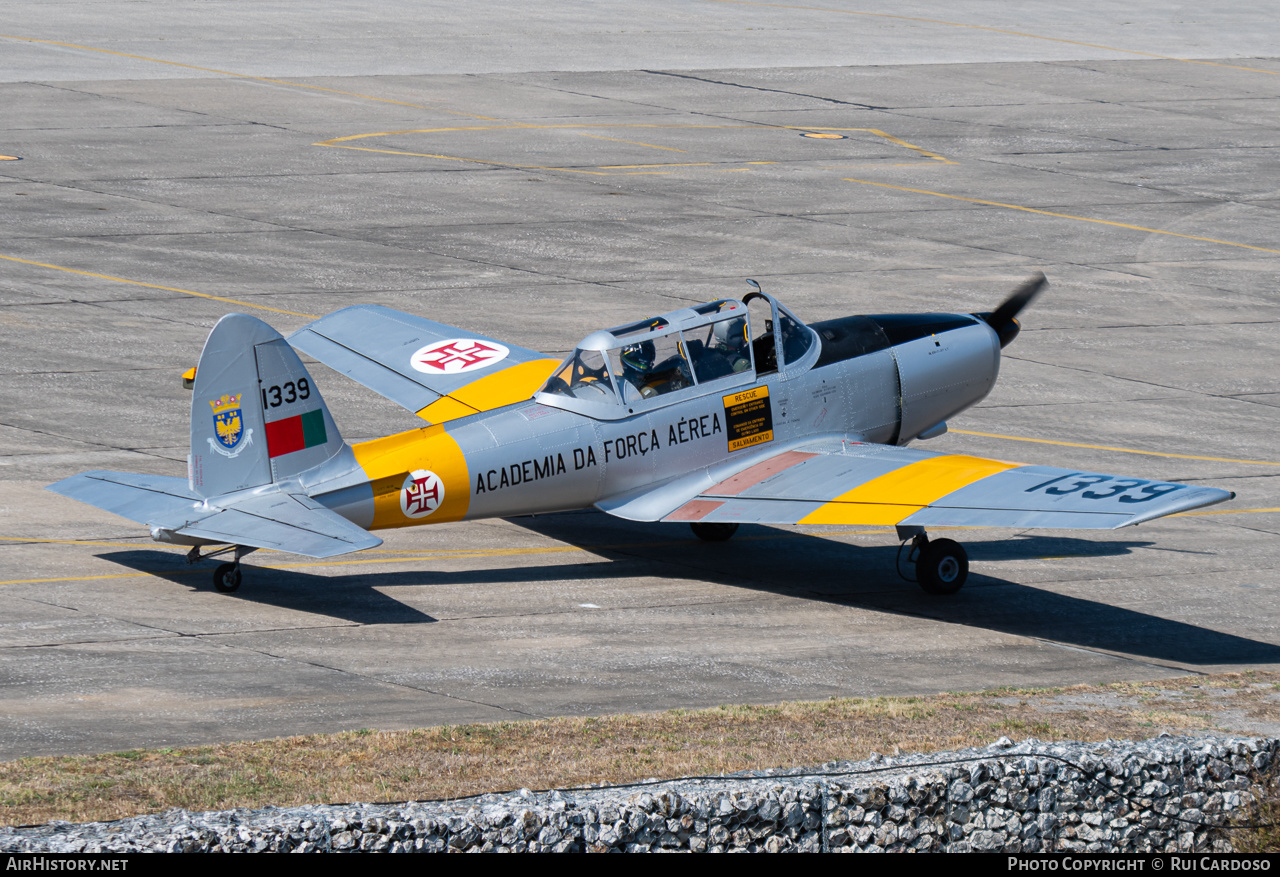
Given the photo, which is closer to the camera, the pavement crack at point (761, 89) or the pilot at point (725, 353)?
the pilot at point (725, 353)

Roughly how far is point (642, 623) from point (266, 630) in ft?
11.9

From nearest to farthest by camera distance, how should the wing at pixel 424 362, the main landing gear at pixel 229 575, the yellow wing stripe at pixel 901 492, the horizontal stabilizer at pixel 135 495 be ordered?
the horizontal stabilizer at pixel 135 495 < the main landing gear at pixel 229 575 < the yellow wing stripe at pixel 901 492 < the wing at pixel 424 362

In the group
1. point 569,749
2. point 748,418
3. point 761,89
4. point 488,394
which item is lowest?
point 569,749

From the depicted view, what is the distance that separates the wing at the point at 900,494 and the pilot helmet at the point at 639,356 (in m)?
1.33

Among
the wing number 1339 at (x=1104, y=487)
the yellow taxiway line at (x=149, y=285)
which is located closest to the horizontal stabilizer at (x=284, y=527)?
the wing number 1339 at (x=1104, y=487)

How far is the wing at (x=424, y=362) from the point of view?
2055 cm

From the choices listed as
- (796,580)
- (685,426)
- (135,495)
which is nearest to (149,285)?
(135,495)

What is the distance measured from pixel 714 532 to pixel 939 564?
294cm

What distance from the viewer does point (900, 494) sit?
56.4 ft

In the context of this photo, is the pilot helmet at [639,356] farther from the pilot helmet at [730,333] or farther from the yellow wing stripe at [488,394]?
the yellow wing stripe at [488,394]

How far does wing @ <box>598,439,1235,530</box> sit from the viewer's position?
52.3 feet

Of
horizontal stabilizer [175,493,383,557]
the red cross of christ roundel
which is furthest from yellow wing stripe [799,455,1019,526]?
the red cross of christ roundel

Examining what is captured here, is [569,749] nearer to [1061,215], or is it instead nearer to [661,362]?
[661,362]

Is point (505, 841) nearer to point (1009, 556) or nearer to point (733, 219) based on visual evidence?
point (1009, 556)
